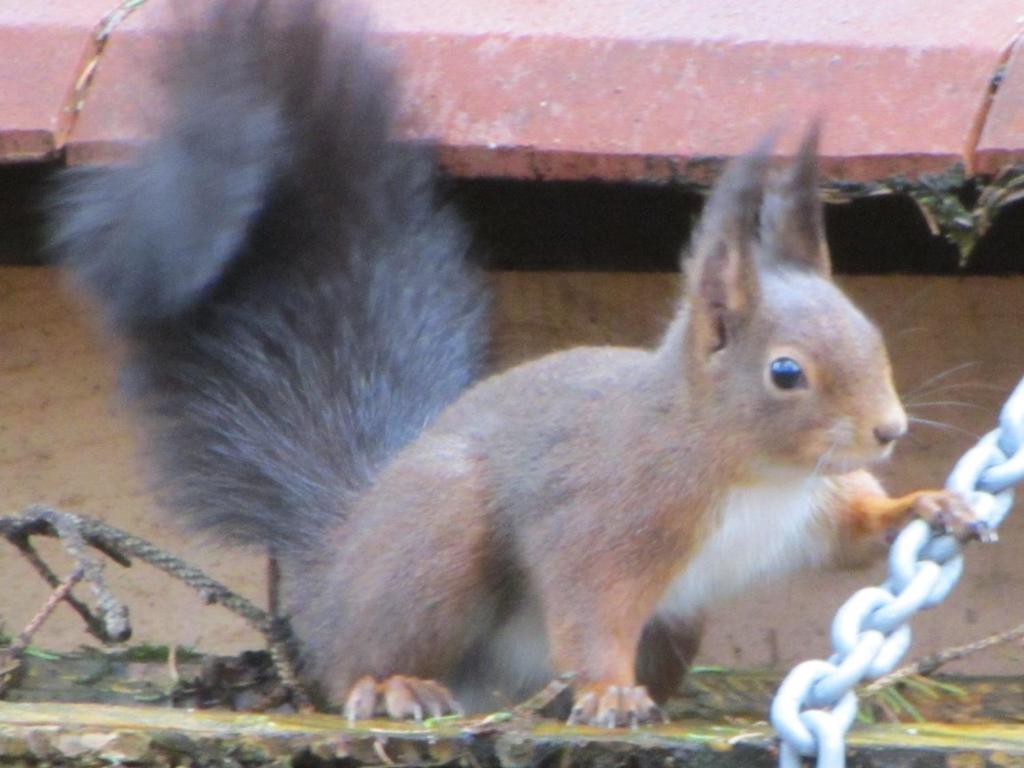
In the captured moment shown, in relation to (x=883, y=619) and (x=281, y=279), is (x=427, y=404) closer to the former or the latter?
(x=281, y=279)

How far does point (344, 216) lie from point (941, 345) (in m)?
0.62

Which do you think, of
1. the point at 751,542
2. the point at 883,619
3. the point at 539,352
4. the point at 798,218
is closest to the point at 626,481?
the point at 751,542

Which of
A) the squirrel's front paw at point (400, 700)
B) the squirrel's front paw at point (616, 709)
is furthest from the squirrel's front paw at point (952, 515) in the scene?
the squirrel's front paw at point (400, 700)

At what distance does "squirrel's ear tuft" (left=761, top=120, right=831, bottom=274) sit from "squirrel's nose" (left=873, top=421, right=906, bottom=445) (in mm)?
165

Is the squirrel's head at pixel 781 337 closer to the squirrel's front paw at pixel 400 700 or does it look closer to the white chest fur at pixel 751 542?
the white chest fur at pixel 751 542

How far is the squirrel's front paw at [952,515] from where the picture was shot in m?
1.29

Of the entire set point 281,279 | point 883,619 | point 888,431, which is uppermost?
point 281,279

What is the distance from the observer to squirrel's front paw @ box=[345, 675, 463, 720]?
1.48 m

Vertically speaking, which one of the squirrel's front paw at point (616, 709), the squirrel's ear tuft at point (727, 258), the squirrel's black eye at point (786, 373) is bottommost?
the squirrel's front paw at point (616, 709)

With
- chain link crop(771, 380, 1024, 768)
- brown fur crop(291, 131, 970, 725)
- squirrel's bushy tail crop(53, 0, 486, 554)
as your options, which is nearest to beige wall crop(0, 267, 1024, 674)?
squirrel's bushy tail crop(53, 0, 486, 554)

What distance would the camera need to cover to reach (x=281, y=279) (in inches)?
69.9

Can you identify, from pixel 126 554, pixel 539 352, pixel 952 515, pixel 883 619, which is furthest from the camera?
pixel 539 352

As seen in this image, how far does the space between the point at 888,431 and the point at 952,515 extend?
0.25ft

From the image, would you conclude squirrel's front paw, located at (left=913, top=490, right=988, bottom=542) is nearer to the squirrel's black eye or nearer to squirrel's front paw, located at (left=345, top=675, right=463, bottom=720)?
the squirrel's black eye
